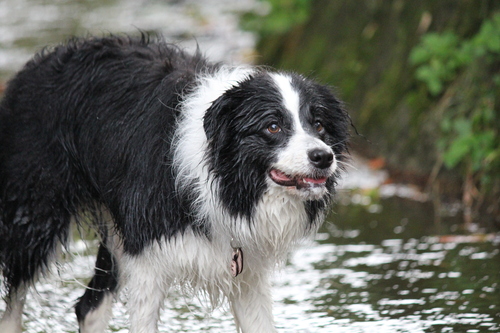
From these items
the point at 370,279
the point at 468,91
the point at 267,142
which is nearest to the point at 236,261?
the point at 267,142

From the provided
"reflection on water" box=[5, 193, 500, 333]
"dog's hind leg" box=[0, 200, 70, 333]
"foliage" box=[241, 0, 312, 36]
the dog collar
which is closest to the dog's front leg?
the dog collar

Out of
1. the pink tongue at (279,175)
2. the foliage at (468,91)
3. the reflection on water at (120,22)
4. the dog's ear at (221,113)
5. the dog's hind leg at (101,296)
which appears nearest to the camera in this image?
the pink tongue at (279,175)

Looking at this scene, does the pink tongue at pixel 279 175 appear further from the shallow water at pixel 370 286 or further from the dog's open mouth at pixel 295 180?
the shallow water at pixel 370 286

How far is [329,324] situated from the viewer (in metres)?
5.28

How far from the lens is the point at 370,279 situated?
604cm

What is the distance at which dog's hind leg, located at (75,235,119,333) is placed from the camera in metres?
5.14

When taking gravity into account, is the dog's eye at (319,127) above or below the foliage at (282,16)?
below

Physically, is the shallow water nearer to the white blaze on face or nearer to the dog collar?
the dog collar

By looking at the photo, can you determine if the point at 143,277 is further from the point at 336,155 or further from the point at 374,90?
the point at 374,90

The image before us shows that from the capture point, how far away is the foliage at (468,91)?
22.9ft

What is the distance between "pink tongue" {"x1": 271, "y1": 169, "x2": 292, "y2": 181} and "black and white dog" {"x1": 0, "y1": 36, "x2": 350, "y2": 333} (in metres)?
0.02

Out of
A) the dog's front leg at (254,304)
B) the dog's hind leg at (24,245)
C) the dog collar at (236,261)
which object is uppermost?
the dog's hind leg at (24,245)

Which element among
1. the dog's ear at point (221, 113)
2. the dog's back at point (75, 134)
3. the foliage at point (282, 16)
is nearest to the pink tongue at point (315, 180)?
the dog's ear at point (221, 113)

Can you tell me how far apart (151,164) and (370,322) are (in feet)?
5.65
